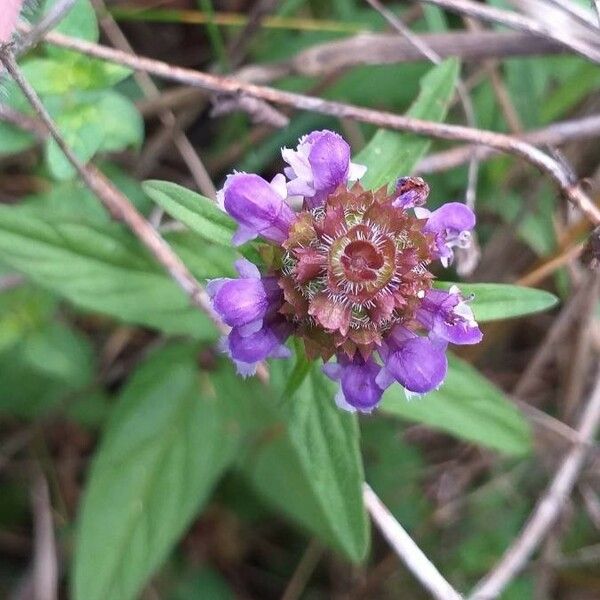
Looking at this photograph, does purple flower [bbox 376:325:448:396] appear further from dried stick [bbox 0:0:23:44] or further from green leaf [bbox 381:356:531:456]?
dried stick [bbox 0:0:23:44]

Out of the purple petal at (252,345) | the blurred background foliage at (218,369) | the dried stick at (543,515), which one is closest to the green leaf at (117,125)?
the blurred background foliage at (218,369)

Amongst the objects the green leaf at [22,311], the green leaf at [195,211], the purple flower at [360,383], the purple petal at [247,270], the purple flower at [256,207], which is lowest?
the green leaf at [22,311]

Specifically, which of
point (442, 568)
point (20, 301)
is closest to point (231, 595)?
point (442, 568)

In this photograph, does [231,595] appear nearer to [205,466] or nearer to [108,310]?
[205,466]

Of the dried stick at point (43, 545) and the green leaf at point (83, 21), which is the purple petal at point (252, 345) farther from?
the dried stick at point (43, 545)

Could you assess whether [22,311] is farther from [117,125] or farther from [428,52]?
[428,52]

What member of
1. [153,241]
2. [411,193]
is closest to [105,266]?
[153,241]

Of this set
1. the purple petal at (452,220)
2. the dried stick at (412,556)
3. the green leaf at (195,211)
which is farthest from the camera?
the dried stick at (412,556)

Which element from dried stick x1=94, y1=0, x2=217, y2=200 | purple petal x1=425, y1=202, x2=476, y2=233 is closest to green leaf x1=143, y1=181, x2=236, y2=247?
purple petal x1=425, y1=202, x2=476, y2=233
